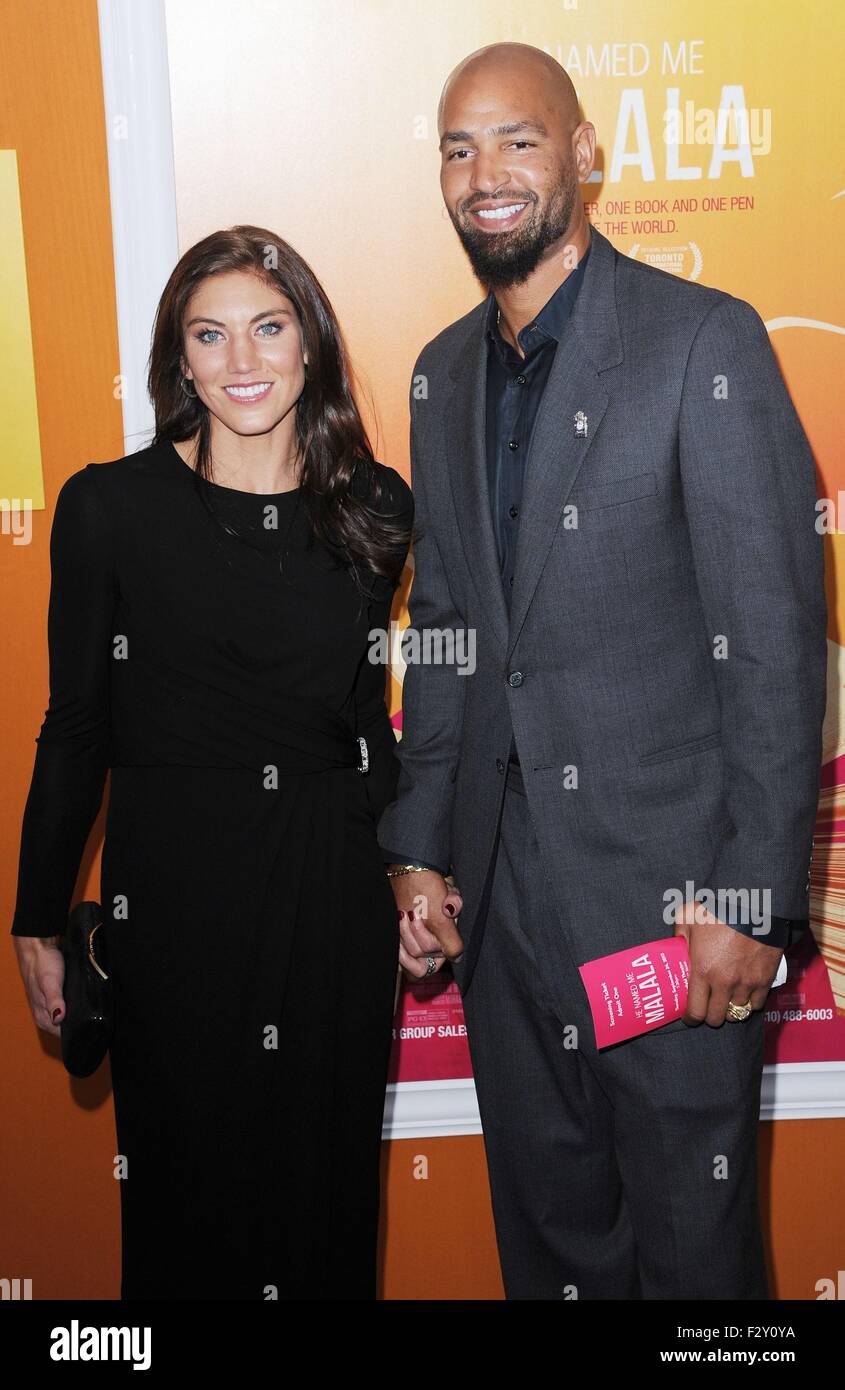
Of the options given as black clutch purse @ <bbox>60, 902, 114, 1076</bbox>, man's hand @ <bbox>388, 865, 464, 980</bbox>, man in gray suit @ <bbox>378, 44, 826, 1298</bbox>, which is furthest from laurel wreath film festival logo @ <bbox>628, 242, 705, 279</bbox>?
black clutch purse @ <bbox>60, 902, 114, 1076</bbox>

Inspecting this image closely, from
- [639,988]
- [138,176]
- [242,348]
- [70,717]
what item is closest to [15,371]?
A: [138,176]

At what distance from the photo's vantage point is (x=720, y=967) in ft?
5.42

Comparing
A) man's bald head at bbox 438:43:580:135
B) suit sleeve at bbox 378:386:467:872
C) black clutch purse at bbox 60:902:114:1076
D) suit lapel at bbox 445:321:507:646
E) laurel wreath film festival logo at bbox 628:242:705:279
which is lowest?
black clutch purse at bbox 60:902:114:1076

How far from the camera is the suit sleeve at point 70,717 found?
71.7 inches

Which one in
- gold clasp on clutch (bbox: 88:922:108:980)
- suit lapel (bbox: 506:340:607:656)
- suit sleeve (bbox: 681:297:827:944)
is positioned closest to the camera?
suit sleeve (bbox: 681:297:827:944)

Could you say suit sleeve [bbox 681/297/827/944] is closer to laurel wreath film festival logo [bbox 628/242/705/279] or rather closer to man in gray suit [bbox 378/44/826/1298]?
man in gray suit [bbox 378/44/826/1298]

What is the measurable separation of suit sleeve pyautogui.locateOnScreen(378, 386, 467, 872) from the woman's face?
27cm

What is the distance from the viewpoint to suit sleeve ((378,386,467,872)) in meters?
1.96

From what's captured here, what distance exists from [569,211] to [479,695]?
0.72 metres

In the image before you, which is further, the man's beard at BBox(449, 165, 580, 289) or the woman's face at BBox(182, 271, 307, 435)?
the woman's face at BBox(182, 271, 307, 435)

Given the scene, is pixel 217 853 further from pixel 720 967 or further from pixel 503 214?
pixel 503 214

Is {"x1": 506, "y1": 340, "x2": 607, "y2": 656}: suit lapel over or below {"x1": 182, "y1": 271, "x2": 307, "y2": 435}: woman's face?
below

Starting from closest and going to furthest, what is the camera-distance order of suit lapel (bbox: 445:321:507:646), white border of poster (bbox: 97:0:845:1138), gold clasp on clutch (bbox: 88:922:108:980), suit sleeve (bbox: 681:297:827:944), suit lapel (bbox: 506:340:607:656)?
suit sleeve (bbox: 681:297:827:944)
suit lapel (bbox: 506:340:607:656)
suit lapel (bbox: 445:321:507:646)
gold clasp on clutch (bbox: 88:922:108:980)
white border of poster (bbox: 97:0:845:1138)
